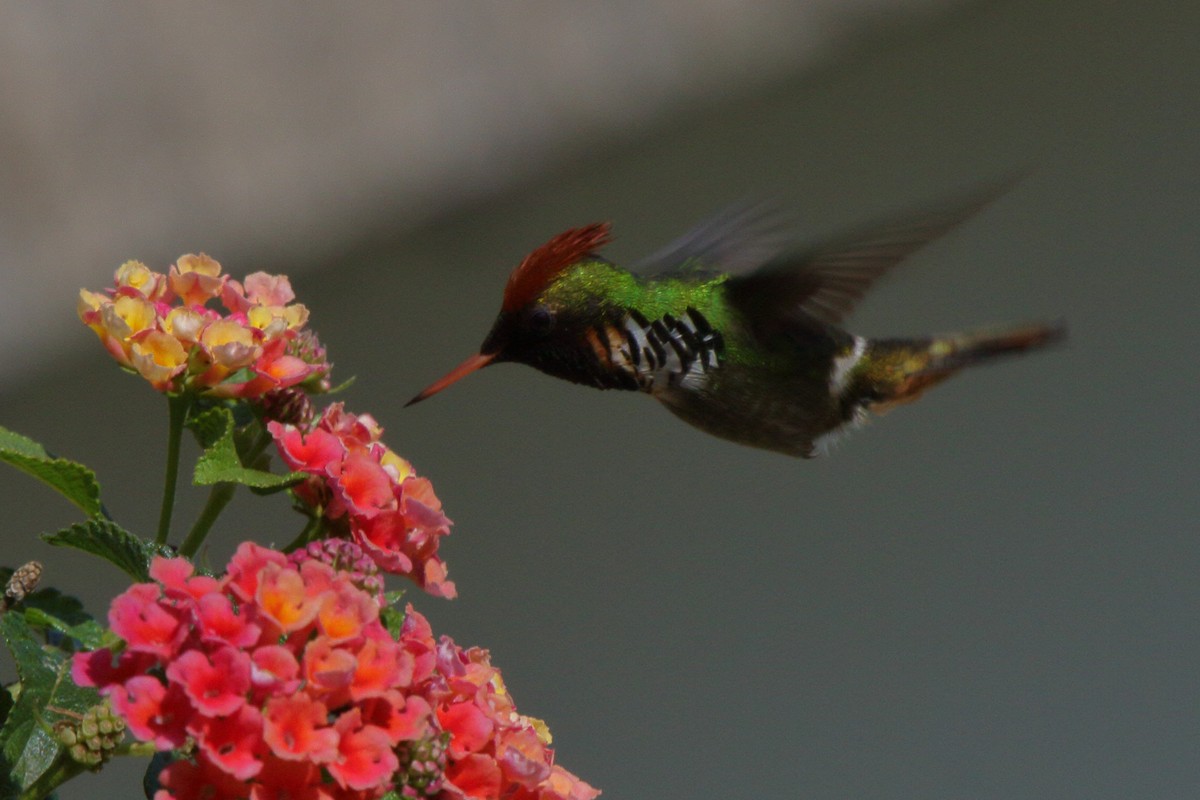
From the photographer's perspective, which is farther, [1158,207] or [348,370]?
[348,370]

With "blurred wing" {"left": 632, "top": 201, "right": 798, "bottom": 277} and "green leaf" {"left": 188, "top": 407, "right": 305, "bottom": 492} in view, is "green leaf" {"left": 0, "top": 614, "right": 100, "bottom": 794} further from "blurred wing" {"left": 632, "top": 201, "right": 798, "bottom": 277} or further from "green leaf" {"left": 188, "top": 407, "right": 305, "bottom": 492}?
"blurred wing" {"left": 632, "top": 201, "right": 798, "bottom": 277}

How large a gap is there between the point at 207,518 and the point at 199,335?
0.36 feet

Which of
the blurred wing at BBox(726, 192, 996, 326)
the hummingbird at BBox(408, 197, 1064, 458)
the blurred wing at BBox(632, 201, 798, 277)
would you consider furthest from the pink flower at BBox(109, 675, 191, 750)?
the blurred wing at BBox(632, 201, 798, 277)

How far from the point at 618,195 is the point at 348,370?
0.68 metres

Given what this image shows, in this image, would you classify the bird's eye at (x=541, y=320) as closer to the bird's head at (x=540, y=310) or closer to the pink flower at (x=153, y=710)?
the bird's head at (x=540, y=310)

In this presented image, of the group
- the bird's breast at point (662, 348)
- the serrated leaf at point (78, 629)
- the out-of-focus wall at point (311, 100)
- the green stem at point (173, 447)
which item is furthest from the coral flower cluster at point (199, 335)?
the out-of-focus wall at point (311, 100)

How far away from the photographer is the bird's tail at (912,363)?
60.3 inches

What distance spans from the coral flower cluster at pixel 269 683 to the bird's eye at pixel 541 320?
431 mm

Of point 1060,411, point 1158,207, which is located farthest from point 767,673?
point 1158,207

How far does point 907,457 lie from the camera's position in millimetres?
2986

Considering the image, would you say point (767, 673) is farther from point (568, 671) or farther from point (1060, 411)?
point (1060, 411)

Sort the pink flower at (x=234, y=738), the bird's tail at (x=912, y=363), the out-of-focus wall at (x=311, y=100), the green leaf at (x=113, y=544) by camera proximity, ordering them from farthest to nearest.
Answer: the out-of-focus wall at (x=311, y=100) → the bird's tail at (x=912, y=363) → the green leaf at (x=113, y=544) → the pink flower at (x=234, y=738)

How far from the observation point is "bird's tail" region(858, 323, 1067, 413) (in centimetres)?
153

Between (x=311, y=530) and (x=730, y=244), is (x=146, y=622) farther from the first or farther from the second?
(x=730, y=244)
